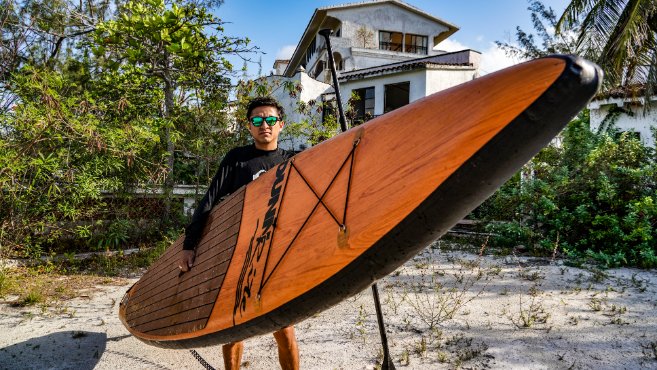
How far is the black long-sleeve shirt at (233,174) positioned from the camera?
2.24 metres

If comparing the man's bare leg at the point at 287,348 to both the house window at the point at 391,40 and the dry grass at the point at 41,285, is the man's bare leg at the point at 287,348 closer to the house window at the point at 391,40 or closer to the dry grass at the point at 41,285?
the dry grass at the point at 41,285

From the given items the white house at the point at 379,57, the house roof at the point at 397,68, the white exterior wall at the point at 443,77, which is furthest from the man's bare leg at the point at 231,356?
the house roof at the point at 397,68

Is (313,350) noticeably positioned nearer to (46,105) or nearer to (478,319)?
(478,319)

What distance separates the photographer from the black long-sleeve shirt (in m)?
2.24

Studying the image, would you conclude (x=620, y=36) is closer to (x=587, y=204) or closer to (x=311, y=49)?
(x=587, y=204)

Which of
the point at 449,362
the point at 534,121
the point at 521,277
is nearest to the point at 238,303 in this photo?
the point at 534,121

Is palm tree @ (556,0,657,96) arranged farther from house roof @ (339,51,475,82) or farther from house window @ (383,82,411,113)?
house window @ (383,82,411,113)

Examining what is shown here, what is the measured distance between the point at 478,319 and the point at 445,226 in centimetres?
290

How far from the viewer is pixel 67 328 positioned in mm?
3463

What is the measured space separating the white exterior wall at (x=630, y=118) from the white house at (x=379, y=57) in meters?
4.94

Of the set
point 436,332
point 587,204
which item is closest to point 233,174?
point 436,332

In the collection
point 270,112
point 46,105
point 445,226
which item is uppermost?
point 46,105

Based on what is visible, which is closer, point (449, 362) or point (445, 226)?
point (445, 226)

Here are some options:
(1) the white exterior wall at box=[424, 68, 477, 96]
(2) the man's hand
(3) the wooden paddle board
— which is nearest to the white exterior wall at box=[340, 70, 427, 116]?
(1) the white exterior wall at box=[424, 68, 477, 96]
